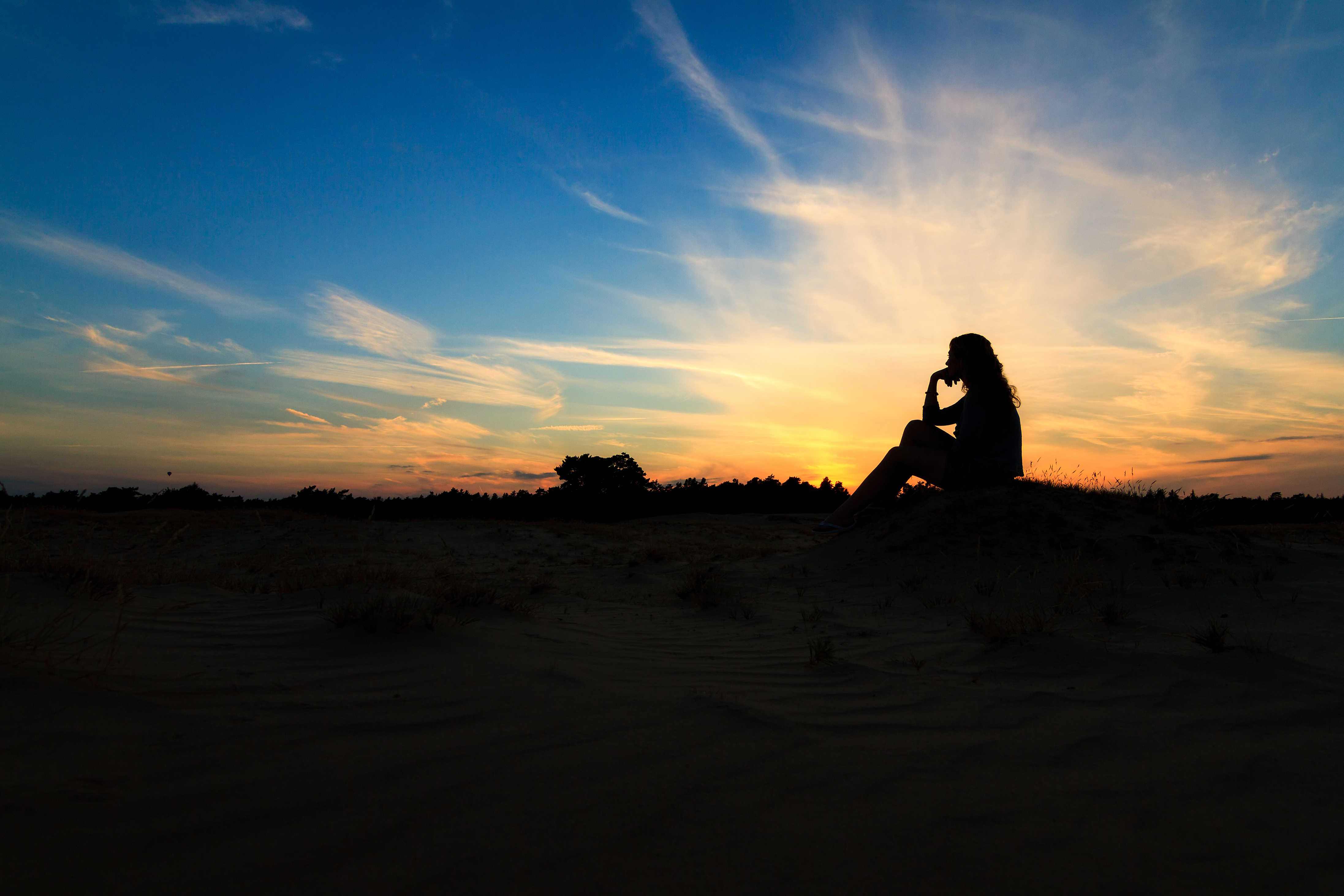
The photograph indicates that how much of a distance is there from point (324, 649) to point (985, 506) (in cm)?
674

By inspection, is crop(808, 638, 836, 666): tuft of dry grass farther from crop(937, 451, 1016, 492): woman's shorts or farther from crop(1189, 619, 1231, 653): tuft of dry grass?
crop(937, 451, 1016, 492): woman's shorts

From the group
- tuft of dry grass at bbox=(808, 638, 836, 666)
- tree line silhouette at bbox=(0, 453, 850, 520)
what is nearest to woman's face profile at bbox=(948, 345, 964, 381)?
tuft of dry grass at bbox=(808, 638, 836, 666)

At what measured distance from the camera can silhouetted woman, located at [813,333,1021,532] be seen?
7461mm

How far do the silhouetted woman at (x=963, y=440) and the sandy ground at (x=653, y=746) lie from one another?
11.1 ft

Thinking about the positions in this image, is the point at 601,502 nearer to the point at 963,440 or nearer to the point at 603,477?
the point at 603,477

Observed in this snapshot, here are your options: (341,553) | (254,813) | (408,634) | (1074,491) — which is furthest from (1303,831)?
(341,553)

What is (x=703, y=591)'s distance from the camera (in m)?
5.54

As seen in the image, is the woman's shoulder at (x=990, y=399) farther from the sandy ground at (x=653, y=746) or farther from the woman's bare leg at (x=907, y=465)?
the sandy ground at (x=653, y=746)

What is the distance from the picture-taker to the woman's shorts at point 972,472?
785 centimetres

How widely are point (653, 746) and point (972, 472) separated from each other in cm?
701

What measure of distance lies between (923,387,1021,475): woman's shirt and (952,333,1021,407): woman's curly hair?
11 cm

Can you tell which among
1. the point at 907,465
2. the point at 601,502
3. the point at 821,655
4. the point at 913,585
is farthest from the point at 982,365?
the point at 601,502

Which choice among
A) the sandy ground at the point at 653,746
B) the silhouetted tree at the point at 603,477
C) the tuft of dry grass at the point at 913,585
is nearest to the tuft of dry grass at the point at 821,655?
the sandy ground at the point at 653,746

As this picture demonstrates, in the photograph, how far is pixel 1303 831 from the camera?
61.6 inches
